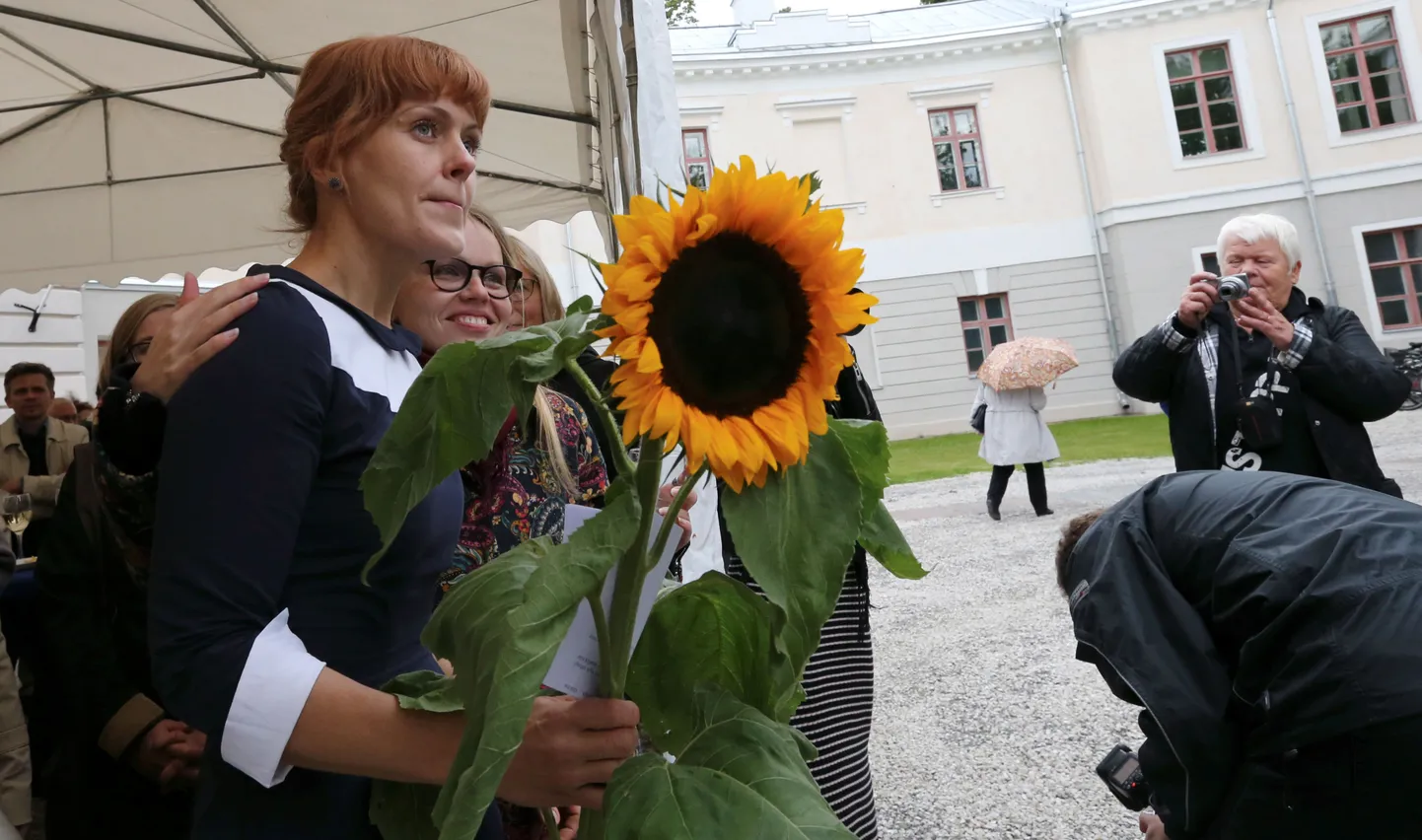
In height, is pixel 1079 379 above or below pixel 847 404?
above

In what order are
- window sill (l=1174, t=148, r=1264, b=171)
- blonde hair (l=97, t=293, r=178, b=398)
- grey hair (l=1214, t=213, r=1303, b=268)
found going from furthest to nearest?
window sill (l=1174, t=148, r=1264, b=171)
grey hair (l=1214, t=213, r=1303, b=268)
blonde hair (l=97, t=293, r=178, b=398)

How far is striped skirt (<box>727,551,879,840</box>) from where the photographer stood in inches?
89.8

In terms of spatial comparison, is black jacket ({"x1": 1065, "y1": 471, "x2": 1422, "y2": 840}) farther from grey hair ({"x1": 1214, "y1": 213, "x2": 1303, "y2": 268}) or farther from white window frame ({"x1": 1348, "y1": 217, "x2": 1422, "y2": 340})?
white window frame ({"x1": 1348, "y1": 217, "x2": 1422, "y2": 340})

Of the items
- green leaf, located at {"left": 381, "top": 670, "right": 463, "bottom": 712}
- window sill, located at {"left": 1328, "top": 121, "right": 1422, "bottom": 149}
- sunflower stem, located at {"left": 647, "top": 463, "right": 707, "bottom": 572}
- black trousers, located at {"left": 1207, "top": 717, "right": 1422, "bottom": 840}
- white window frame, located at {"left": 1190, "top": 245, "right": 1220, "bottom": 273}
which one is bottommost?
black trousers, located at {"left": 1207, "top": 717, "right": 1422, "bottom": 840}

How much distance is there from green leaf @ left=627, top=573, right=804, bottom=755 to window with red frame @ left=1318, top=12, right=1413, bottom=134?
22502 millimetres

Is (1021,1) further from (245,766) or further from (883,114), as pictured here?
(245,766)

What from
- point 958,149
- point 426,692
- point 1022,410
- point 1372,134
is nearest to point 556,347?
point 426,692

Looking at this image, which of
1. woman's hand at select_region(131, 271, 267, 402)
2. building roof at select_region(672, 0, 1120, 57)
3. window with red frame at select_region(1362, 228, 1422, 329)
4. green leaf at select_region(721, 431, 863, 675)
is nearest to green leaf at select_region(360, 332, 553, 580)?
green leaf at select_region(721, 431, 863, 675)

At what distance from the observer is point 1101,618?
204 centimetres

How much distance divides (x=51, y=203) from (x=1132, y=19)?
2005 centimetres

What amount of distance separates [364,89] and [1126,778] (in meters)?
2.51

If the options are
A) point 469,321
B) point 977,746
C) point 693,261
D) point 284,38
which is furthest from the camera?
point 977,746

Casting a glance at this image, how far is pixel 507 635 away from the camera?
1.59ft

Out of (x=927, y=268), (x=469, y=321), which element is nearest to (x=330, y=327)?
(x=469, y=321)
